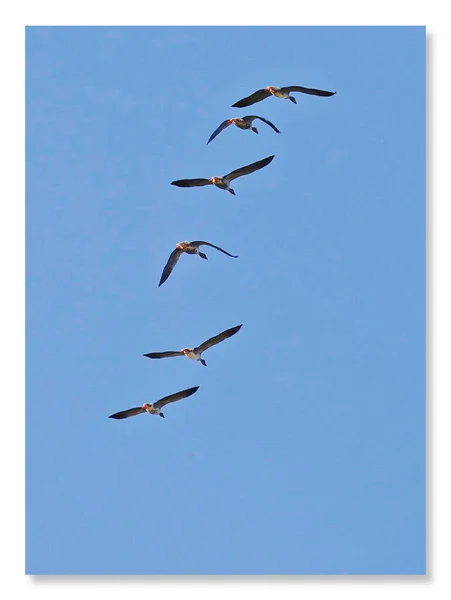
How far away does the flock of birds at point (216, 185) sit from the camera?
1446cm

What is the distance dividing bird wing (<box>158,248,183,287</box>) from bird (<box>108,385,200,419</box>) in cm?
110

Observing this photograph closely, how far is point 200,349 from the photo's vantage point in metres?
14.9

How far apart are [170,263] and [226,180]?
0.99 metres

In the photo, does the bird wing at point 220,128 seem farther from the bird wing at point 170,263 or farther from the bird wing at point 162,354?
the bird wing at point 162,354

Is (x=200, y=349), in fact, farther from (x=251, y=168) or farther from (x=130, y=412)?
(x=251, y=168)

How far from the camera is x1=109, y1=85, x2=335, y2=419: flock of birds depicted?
14.5m

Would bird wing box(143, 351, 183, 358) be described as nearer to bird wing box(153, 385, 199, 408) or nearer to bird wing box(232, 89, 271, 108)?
bird wing box(153, 385, 199, 408)
